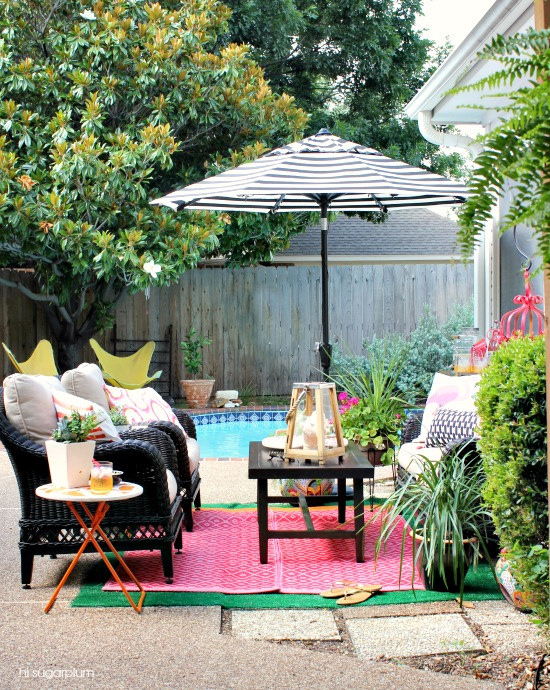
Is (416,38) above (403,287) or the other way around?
above

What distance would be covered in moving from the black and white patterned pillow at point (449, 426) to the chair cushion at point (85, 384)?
186cm

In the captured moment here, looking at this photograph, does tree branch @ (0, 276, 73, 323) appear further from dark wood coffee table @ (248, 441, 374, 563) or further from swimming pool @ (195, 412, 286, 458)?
dark wood coffee table @ (248, 441, 374, 563)

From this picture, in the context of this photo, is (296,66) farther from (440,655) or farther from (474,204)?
(474,204)

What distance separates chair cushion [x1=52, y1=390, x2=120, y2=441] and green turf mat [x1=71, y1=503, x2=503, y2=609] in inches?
26.6

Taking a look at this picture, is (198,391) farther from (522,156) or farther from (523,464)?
(522,156)

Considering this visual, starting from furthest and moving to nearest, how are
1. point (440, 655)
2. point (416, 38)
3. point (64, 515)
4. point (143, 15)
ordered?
point (416, 38) → point (143, 15) → point (64, 515) → point (440, 655)

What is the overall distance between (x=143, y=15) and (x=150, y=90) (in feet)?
2.79

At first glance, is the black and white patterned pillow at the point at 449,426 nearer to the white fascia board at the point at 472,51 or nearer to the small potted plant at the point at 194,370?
the white fascia board at the point at 472,51

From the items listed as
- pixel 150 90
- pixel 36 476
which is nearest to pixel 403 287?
pixel 150 90

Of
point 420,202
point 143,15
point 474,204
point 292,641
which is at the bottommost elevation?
point 292,641

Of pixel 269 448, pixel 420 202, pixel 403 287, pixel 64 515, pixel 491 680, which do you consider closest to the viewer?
pixel 491 680

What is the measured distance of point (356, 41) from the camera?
1326 centimetres

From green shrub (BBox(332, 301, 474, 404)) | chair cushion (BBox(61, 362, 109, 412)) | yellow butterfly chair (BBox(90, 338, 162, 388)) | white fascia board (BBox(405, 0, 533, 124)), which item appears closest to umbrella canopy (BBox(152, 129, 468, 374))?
white fascia board (BBox(405, 0, 533, 124))

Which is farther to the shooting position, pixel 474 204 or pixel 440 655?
pixel 440 655
